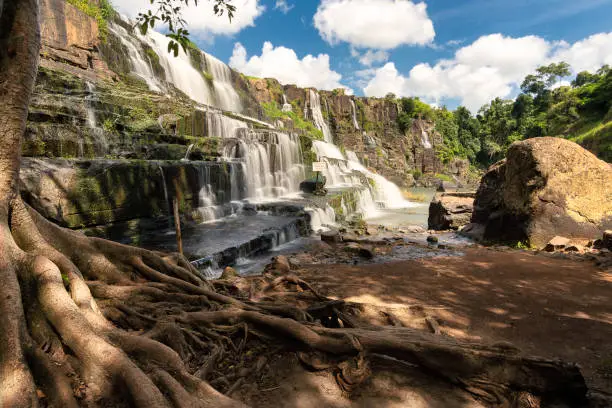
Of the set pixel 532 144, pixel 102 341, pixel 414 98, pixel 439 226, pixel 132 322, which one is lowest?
pixel 439 226

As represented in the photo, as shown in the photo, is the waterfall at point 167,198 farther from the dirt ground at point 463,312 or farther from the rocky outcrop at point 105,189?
the dirt ground at point 463,312

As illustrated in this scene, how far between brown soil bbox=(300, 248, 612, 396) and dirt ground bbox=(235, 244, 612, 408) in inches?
0.5

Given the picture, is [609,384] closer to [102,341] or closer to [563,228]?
[102,341]

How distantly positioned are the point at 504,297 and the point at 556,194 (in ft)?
19.6

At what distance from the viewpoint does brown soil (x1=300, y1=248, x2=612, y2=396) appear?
3.35 metres

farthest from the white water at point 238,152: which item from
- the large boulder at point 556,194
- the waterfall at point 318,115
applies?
the waterfall at point 318,115

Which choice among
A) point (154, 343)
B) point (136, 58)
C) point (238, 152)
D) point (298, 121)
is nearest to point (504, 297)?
point (154, 343)

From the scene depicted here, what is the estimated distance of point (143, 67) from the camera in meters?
19.3

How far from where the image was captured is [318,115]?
144 ft

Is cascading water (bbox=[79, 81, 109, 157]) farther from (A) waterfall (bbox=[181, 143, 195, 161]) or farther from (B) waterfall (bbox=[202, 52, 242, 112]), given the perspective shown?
(B) waterfall (bbox=[202, 52, 242, 112])

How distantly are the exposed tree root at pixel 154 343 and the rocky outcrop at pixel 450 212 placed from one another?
1200 cm

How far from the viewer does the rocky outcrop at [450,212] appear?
13734mm

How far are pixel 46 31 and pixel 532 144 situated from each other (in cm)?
1906

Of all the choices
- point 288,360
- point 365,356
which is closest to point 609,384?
point 365,356
